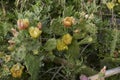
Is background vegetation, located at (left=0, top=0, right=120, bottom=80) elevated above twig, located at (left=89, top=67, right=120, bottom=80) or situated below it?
above

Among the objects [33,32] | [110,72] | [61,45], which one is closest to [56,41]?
[61,45]

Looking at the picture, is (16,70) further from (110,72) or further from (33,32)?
(110,72)

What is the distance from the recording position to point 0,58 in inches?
55.1

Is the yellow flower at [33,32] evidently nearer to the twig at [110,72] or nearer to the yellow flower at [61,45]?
the yellow flower at [61,45]

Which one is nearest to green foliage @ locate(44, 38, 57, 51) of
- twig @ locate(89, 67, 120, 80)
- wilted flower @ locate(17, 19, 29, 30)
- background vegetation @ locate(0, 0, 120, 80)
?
background vegetation @ locate(0, 0, 120, 80)

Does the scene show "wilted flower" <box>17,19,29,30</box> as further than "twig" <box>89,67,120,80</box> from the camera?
No

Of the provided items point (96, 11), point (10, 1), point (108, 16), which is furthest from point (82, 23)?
point (10, 1)

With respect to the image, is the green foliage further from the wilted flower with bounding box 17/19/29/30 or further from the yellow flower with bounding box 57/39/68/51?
the wilted flower with bounding box 17/19/29/30

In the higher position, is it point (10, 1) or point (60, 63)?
point (10, 1)

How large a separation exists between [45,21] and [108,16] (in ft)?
1.71

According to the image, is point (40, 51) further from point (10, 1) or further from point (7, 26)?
point (10, 1)

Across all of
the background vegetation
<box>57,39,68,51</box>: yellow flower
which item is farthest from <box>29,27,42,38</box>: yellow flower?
<box>57,39,68,51</box>: yellow flower

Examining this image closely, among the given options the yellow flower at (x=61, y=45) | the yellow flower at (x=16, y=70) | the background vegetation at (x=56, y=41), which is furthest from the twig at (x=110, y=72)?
the yellow flower at (x=16, y=70)

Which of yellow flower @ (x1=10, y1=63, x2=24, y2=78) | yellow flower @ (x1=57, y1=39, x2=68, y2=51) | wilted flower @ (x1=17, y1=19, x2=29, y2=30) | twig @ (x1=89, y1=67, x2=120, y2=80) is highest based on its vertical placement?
wilted flower @ (x1=17, y1=19, x2=29, y2=30)
